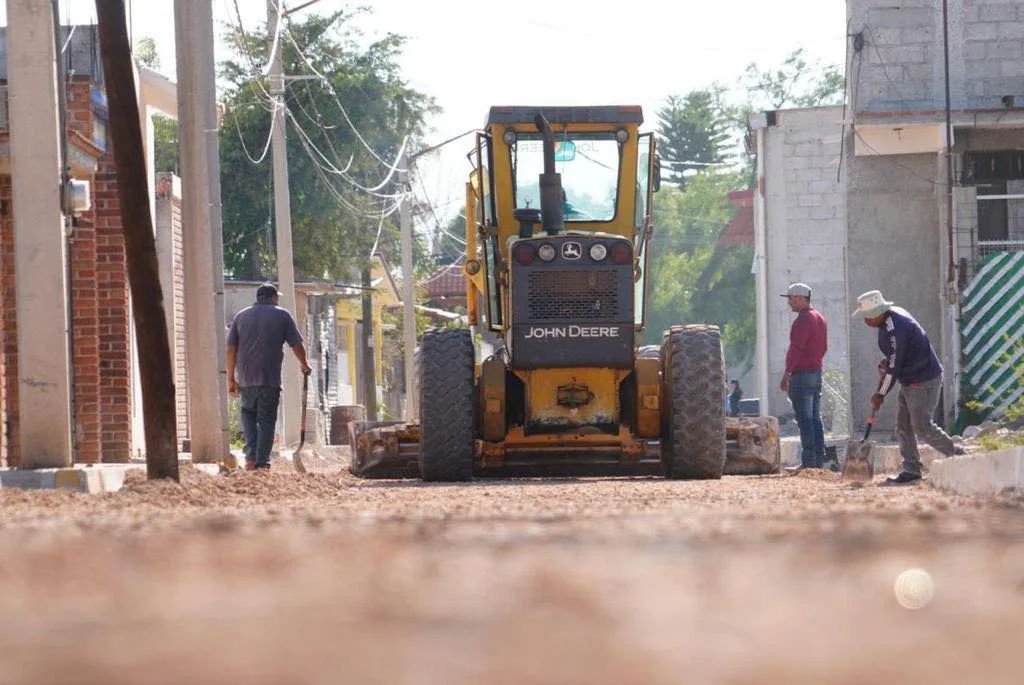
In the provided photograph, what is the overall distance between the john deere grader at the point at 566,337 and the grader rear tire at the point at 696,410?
11 millimetres

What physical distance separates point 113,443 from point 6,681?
18.2m

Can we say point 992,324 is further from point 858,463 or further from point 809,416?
point 858,463

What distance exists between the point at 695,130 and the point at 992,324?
102 metres

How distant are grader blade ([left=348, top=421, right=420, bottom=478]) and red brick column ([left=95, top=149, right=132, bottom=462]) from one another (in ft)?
16.1

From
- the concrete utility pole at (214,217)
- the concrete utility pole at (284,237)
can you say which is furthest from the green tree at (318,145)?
the concrete utility pole at (214,217)

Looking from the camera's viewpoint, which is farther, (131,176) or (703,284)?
(703,284)

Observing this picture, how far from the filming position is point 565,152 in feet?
46.5

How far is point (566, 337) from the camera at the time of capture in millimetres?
13312

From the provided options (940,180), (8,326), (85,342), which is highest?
(940,180)

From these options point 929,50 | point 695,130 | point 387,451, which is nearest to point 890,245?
point 929,50

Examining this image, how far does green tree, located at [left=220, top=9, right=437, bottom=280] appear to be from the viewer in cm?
4509

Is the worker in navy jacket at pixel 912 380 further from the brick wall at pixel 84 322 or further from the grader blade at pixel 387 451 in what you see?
the brick wall at pixel 84 322

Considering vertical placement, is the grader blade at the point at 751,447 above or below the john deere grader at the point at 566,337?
below

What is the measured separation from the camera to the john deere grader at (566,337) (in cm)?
1331
